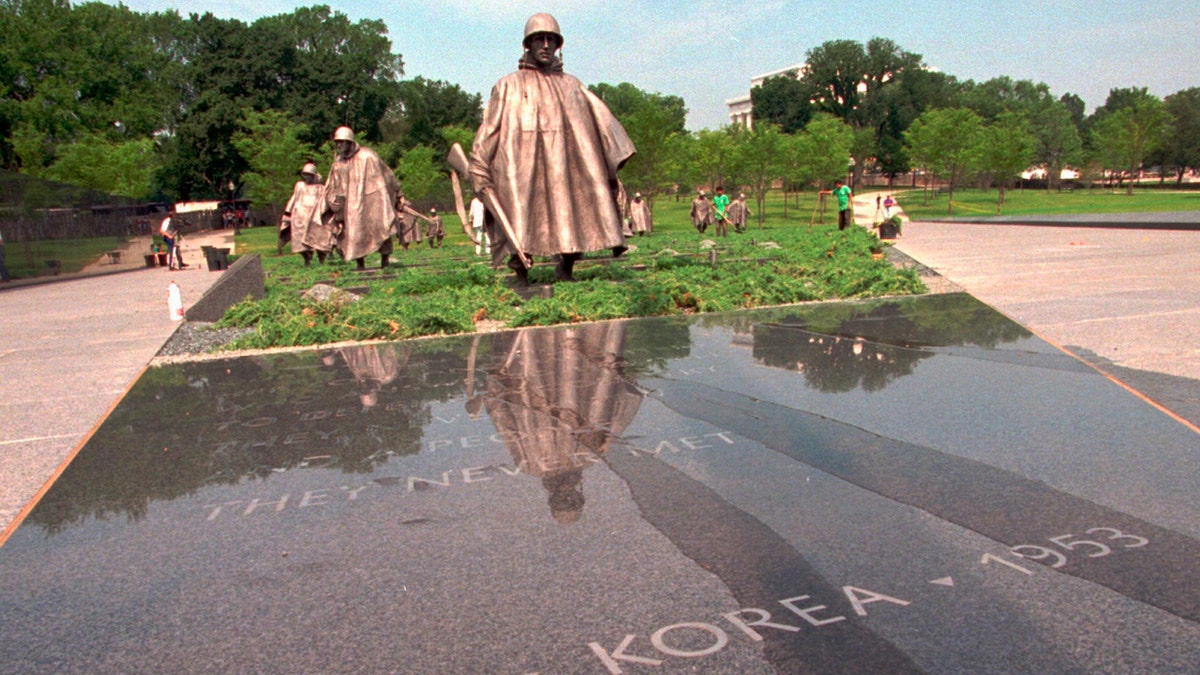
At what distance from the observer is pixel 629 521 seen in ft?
11.6

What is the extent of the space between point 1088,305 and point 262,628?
8.91 metres

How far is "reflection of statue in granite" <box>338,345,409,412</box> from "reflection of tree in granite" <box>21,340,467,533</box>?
0.09ft

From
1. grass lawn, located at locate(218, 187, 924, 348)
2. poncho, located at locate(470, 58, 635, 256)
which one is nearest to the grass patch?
grass lawn, located at locate(218, 187, 924, 348)

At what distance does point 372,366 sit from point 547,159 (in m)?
4.47

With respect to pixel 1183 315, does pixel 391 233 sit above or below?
above

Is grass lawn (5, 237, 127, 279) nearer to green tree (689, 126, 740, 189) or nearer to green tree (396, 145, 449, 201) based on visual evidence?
green tree (396, 145, 449, 201)

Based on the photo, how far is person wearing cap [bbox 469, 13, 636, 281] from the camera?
10.6 m

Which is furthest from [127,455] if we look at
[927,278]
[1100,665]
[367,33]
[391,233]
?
[367,33]

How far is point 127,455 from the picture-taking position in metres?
4.89

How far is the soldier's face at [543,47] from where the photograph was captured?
1046cm

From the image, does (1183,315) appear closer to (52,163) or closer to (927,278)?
(927,278)

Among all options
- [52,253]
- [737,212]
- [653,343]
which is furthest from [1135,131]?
[52,253]

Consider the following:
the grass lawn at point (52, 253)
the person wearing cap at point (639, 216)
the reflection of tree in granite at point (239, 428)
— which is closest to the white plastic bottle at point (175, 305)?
the reflection of tree in granite at point (239, 428)

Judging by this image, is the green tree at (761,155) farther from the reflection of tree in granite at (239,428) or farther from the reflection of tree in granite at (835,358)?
the reflection of tree in granite at (239,428)
